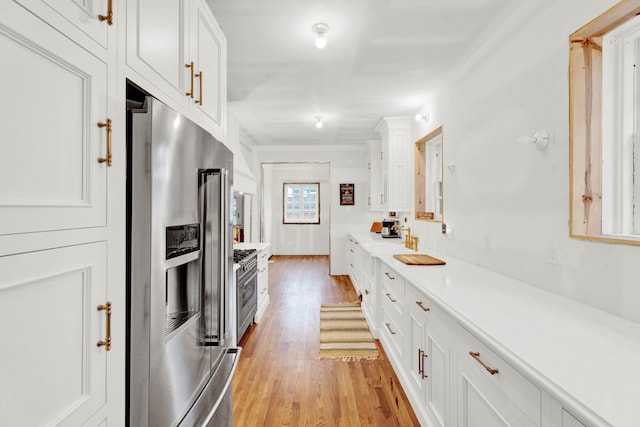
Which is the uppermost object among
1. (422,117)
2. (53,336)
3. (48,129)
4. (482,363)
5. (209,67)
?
(422,117)

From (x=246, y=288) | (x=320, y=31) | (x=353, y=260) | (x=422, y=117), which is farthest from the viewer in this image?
(x=353, y=260)

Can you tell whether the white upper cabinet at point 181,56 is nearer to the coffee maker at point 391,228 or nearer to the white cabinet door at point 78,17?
the white cabinet door at point 78,17

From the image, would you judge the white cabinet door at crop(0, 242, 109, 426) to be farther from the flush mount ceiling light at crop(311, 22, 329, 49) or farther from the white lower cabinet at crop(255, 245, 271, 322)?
the white lower cabinet at crop(255, 245, 271, 322)

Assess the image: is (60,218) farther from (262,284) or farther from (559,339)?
(262,284)

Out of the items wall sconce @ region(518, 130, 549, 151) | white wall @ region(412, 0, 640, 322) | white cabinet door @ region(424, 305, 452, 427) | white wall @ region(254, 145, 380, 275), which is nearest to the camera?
white wall @ region(412, 0, 640, 322)

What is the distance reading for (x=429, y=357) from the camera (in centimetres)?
184

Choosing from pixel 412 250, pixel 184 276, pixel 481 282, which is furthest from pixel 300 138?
pixel 184 276

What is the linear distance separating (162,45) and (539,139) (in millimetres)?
1799

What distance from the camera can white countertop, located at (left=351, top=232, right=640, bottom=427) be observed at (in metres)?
0.77

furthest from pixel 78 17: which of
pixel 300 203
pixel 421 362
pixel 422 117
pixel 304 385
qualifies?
pixel 300 203

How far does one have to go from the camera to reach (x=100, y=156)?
81 centimetres

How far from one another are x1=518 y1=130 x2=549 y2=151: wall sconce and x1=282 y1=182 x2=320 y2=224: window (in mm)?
7519

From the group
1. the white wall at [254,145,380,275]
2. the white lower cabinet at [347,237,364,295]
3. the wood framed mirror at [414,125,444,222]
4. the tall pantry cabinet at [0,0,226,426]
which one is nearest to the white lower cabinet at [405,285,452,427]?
the tall pantry cabinet at [0,0,226,426]

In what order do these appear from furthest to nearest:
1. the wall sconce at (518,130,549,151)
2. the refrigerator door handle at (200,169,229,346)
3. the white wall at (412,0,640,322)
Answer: the wall sconce at (518,130,549,151) < the white wall at (412,0,640,322) < the refrigerator door handle at (200,169,229,346)
